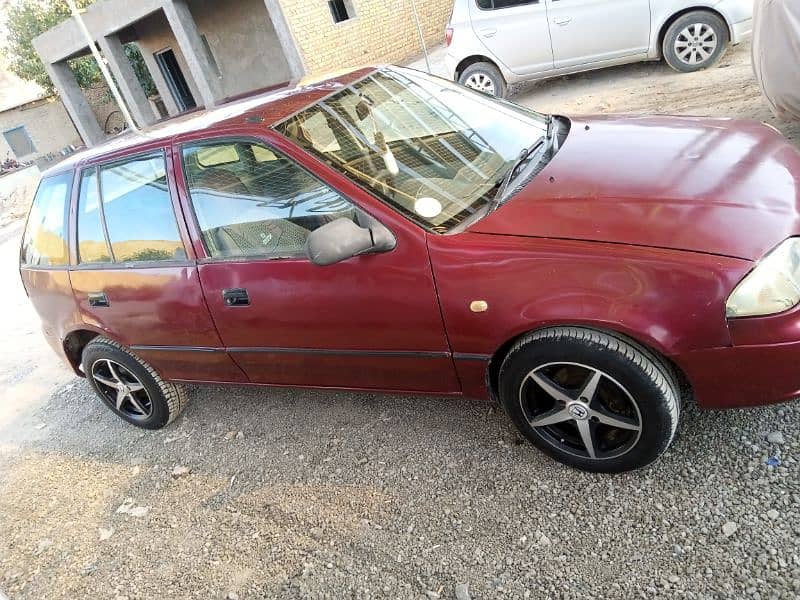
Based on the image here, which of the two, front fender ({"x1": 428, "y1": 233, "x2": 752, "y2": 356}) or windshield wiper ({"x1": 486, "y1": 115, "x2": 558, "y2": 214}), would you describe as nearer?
front fender ({"x1": 428, "y1": 233, "x2": 752, "y2": 356})

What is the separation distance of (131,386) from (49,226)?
3.78 ft

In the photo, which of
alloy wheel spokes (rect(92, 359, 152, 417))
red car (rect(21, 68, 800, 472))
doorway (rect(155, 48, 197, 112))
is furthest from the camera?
doorway (rect(155, 48, 197, 112))

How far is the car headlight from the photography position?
1994 millimetres

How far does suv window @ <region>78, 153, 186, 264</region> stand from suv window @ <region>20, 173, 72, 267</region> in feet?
0.62

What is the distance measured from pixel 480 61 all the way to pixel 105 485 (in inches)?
281

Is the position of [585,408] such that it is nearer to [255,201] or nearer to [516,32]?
[255,201]

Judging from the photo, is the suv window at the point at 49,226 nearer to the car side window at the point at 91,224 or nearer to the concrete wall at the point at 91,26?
the car side window at the point at 91,224

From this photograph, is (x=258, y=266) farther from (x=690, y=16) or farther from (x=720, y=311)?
(x=690, y=16)

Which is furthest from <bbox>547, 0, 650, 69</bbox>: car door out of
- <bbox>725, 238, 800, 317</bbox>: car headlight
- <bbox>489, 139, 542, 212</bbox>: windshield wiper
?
<bbox>725, 238, 800, 317</bbox>: car headlight

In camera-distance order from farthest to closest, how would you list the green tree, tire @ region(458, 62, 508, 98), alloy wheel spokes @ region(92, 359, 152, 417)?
1. the green tree
2. tire @ region(458, 62, 508, 98)
3. alloy wheel spokes @ region(92, 359, 152, 417)

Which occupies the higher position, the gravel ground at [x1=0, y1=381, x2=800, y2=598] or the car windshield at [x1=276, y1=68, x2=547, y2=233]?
the car windshield at [x1=276, y1=68, x2=547, y2=233]

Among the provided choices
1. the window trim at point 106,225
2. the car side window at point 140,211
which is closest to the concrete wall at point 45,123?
the window trim at point 106,225

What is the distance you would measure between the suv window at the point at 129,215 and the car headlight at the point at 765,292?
2.52 meters

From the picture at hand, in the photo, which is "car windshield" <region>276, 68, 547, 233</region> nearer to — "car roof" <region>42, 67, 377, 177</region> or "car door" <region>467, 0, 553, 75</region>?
"car roof" <region>42, 67, 377, 177</region>
